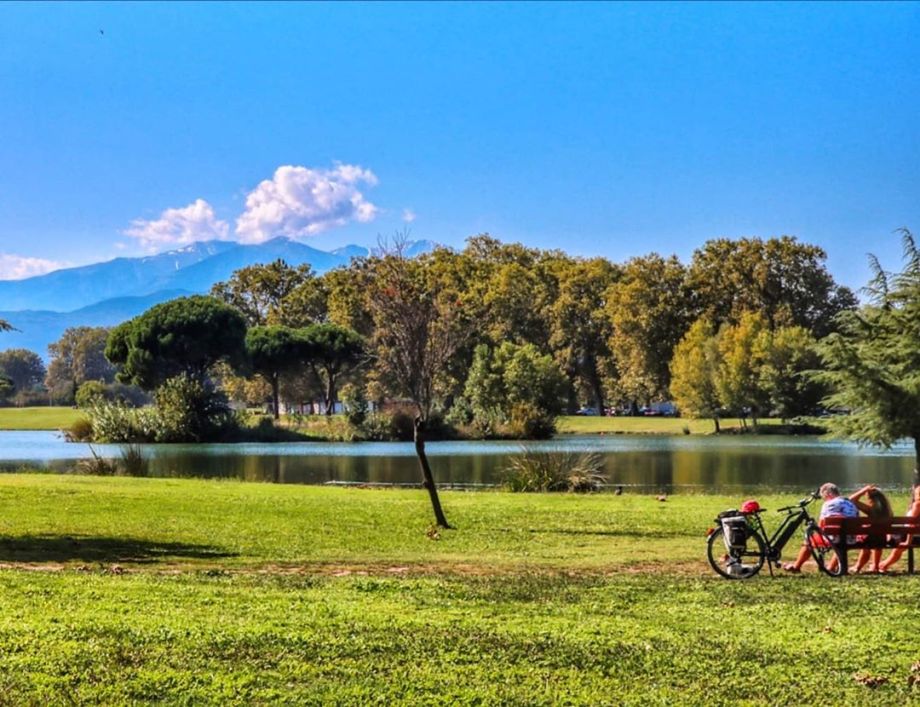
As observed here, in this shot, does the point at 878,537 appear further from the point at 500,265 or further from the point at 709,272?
the point at 500,265

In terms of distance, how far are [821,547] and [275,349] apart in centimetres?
6818

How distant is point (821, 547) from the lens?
11578 mm

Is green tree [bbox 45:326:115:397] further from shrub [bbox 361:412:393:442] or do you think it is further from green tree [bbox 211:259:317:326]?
shrub [bbox 361:412:393:442]

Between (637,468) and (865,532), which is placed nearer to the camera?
(865,532)

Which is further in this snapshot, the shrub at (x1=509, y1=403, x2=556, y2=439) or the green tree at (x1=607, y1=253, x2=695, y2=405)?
the green tree at (x1=607, y1=253, x2=695, y2=405)

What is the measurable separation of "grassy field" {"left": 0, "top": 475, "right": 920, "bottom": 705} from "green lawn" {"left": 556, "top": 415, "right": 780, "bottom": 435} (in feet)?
207

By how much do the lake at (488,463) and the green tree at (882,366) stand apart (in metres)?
7.96

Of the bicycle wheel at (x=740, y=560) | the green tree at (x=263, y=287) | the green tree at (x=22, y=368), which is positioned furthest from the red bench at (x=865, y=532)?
the green tree at (x=22, y=368)

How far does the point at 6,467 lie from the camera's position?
3609cm

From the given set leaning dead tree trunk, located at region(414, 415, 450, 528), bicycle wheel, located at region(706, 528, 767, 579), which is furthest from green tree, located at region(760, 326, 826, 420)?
bicycle wheel, located at region(706, 528, 767, 579)

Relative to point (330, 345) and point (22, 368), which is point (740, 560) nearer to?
point (330, 345)

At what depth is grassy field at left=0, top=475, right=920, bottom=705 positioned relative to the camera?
239 inches

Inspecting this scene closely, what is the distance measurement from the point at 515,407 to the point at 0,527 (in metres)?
51.9

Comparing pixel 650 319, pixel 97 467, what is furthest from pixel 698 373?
pixel 97 467
